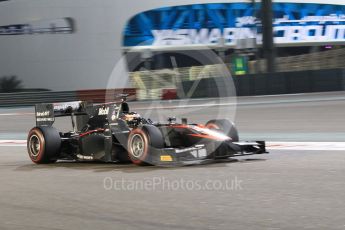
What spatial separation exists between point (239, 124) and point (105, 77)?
23.6 m

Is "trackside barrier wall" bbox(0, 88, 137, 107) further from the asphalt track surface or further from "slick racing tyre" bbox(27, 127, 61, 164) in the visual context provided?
"slick racing tyre" bbox(27, 127, 61, 164)

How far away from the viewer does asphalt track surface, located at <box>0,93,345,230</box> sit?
4930mm

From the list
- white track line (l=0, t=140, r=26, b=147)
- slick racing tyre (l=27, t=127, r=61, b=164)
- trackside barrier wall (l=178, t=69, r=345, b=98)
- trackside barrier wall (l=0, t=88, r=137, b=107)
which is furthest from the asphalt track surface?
trackside barrier wall (l=0, t=88, r=137, b=107)

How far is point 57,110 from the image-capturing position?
9.10m

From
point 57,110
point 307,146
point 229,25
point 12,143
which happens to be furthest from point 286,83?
point 57,110

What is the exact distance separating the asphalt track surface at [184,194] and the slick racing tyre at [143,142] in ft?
0.48

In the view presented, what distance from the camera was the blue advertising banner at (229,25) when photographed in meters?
41.2

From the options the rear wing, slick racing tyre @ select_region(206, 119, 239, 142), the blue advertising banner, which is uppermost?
the blue advertising banner

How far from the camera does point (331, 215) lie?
4824 millimetres

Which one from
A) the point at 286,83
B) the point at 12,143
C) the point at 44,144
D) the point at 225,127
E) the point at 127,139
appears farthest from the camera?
the point at 286,83

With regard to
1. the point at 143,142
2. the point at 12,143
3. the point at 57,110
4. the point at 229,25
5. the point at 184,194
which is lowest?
the point at 12,143

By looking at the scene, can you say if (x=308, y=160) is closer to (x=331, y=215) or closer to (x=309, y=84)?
(x=331, y=215)

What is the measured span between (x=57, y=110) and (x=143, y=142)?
2.11 meters

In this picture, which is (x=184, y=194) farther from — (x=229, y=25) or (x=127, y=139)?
(x=229, y=25)
